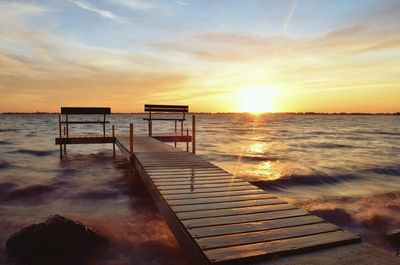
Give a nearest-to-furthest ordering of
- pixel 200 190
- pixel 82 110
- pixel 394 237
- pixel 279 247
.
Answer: pixel 279 247 → pixel 200 190 → pixel 394 237 → pixel 82 110

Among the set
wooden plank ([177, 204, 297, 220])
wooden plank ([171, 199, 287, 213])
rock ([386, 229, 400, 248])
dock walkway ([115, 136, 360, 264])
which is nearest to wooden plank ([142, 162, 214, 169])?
dock walkway ([115, 136, 360, 264])

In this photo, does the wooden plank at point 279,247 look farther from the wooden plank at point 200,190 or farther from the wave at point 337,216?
the wave at point 337,216

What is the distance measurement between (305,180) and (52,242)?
40.1ft

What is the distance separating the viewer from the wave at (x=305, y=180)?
1441 centimetres

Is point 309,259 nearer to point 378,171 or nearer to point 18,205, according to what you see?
point 18,205

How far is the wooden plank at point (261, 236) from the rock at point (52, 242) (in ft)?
12.4

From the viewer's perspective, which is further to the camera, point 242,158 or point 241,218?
point 242,158

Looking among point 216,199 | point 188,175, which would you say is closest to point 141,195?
point 188,175

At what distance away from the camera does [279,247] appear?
3.87m

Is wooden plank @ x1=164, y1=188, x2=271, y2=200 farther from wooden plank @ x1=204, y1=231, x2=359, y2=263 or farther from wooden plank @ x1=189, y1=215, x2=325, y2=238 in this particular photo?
wooden plank @ x1=204, y1=231, x2=359, y2=263

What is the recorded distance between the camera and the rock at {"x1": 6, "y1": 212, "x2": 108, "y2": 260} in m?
6.43

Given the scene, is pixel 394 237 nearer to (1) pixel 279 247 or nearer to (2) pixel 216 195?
(2) pixel 216 195

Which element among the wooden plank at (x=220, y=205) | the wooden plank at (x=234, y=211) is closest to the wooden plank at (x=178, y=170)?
the wooden plank at (x=220, y=205)

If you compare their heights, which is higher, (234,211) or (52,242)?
(234,211)
